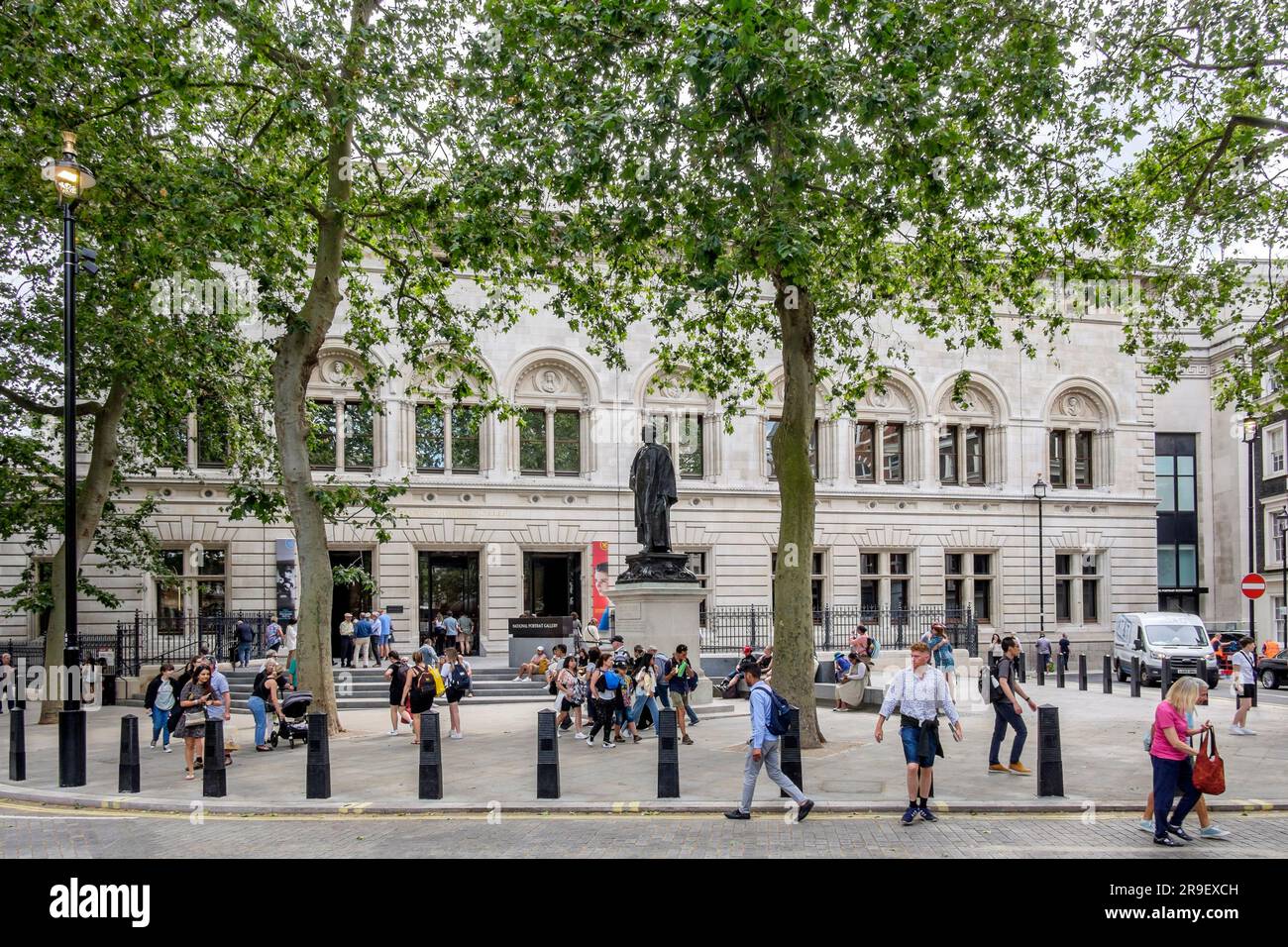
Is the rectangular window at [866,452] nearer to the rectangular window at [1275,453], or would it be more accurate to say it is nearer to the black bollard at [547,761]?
the rectangular window at [1275,453]

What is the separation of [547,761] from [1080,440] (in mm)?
36874

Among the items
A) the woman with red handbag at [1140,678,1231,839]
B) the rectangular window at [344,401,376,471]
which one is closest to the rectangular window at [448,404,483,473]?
the rectangular window at [344,401,376,471]

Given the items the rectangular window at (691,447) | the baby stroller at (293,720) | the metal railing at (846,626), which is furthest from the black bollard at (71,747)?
the rectangular window at (691,447)

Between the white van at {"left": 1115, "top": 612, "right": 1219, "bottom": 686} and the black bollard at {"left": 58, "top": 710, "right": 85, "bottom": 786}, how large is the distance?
25.1 metres

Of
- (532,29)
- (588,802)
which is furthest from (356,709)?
(532,29)

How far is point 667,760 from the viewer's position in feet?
40.3

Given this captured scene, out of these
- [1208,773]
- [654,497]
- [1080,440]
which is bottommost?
[1208,773]

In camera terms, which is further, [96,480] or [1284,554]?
[1284,554]

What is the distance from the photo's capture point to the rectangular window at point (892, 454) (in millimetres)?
41344

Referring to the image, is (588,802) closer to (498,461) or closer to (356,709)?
(356,709)

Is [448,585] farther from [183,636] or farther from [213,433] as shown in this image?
[213,433]

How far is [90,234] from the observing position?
19578 millimetres

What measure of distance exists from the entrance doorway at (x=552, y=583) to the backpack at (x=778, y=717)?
1047 inches

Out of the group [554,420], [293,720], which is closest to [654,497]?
[293,720]
